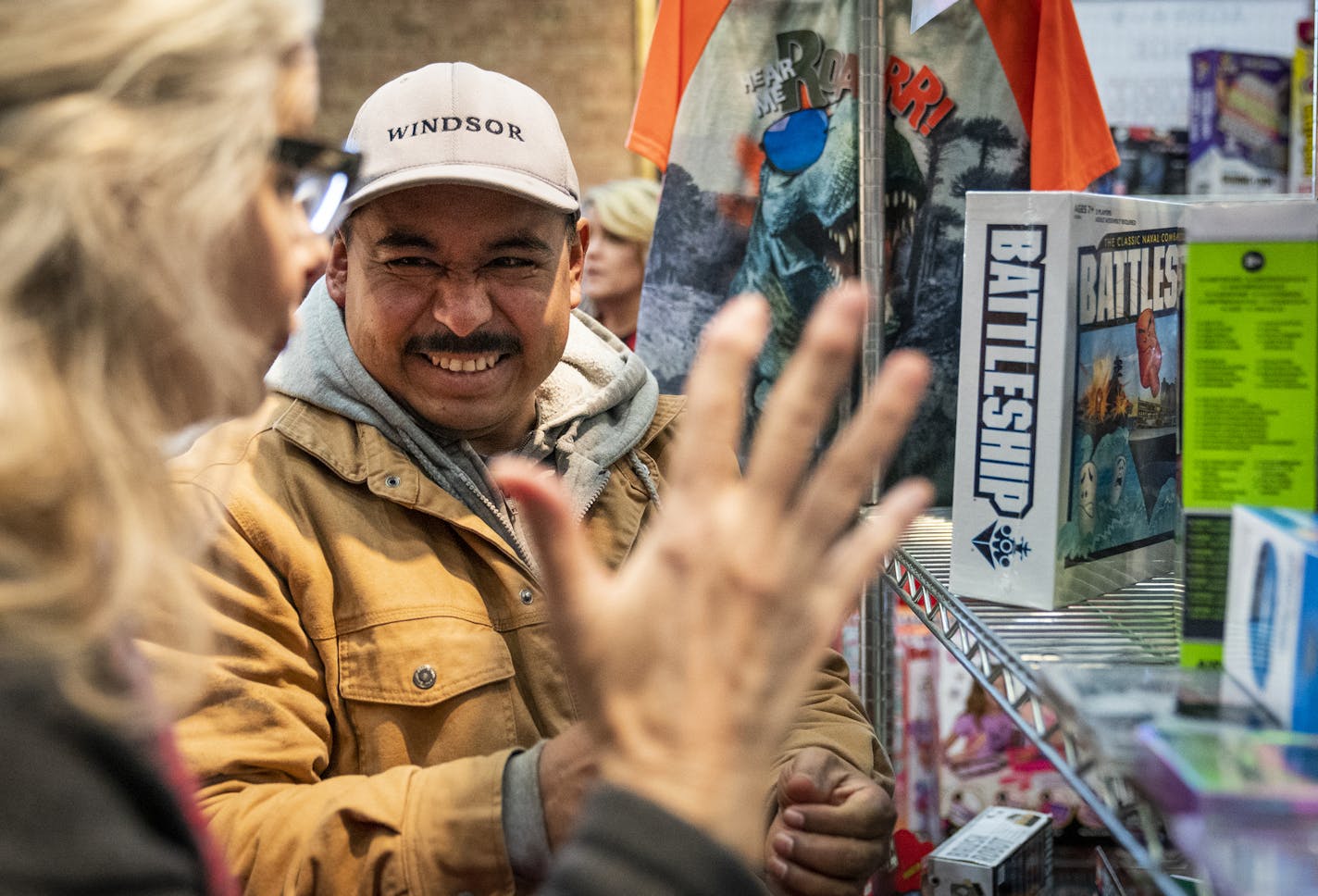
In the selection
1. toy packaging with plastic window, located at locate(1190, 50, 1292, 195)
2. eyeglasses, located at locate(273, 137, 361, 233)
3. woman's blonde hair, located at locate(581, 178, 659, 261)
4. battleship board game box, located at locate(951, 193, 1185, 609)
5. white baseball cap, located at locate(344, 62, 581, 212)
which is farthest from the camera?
woman's blonde hair, located at locate(581, 178, 659, 261)

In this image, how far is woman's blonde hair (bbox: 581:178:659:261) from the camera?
378 centimetres

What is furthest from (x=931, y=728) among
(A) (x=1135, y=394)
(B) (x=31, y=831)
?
(B) (x=31, y=831)

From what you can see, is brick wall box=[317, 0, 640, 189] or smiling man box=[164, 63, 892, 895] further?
brick wall box=[317, 0, 640, 189]

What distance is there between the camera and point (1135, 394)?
1259mm

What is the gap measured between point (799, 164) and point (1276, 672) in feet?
4.81

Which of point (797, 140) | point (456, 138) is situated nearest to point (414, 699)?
point (456, 138)

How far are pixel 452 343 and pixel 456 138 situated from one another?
0.27 m

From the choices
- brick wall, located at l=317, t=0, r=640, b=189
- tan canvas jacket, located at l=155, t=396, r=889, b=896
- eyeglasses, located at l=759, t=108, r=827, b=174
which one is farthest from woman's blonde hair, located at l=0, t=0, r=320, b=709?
brick wall, located at l=317, t=0, r=640, b=189

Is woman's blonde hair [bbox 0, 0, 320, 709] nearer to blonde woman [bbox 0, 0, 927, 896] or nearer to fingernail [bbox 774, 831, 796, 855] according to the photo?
blonde woman [bbox 0, 0, 927, 896]

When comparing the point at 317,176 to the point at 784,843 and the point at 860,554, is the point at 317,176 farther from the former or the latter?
the point at 784,843

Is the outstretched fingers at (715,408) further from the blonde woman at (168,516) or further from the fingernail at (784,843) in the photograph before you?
the fingernail at (784,843)

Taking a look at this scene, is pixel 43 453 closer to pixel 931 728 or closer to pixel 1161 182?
pixel 931 728

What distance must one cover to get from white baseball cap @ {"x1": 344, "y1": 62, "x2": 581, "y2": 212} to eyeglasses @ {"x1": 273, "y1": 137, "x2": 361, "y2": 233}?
1.65 ft

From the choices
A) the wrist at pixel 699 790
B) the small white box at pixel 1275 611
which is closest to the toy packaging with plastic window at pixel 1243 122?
the small white box at pixel 1275 611
